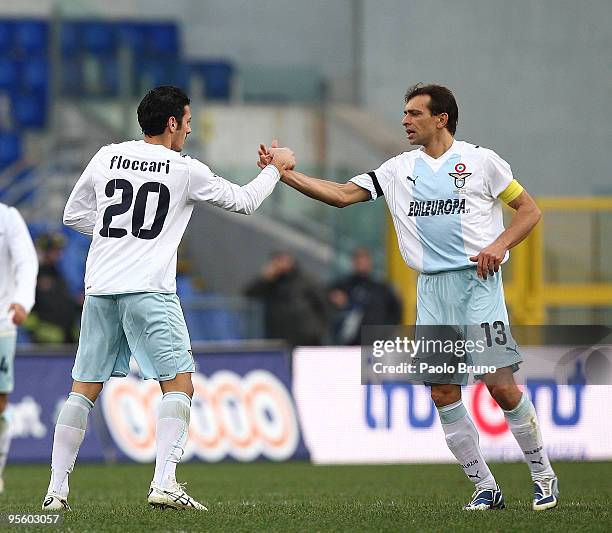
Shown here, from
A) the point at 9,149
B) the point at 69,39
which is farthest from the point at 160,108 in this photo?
the point at 9,149

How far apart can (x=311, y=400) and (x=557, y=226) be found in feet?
12.7

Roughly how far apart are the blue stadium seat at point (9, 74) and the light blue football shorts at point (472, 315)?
13.0m

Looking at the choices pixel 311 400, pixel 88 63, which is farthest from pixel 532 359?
pixel 88 63

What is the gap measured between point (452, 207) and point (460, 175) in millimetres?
171

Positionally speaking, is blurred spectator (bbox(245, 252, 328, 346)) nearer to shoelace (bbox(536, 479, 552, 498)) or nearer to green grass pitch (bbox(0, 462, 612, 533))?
green grass pitch (bbox(0, 462, 612, 533))

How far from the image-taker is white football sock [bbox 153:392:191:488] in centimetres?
647

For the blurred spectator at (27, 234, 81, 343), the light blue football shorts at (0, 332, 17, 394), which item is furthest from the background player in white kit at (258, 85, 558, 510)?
the blurred spectator at (27, 234, 81, 343)

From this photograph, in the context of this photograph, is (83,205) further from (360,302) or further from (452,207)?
(360,302)

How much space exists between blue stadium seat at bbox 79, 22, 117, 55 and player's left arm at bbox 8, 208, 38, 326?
28.0 ft

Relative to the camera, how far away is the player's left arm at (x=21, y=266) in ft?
27.5

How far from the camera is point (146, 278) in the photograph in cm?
651

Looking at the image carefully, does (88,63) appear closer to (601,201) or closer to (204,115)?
(204,115)

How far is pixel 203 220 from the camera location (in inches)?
687

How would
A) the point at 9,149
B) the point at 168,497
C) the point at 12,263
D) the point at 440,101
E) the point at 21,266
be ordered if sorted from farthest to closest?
the point at 9,149 → the point at 12,263 → the point at 21,266 → the point at 440,101 → the point at 168,497
